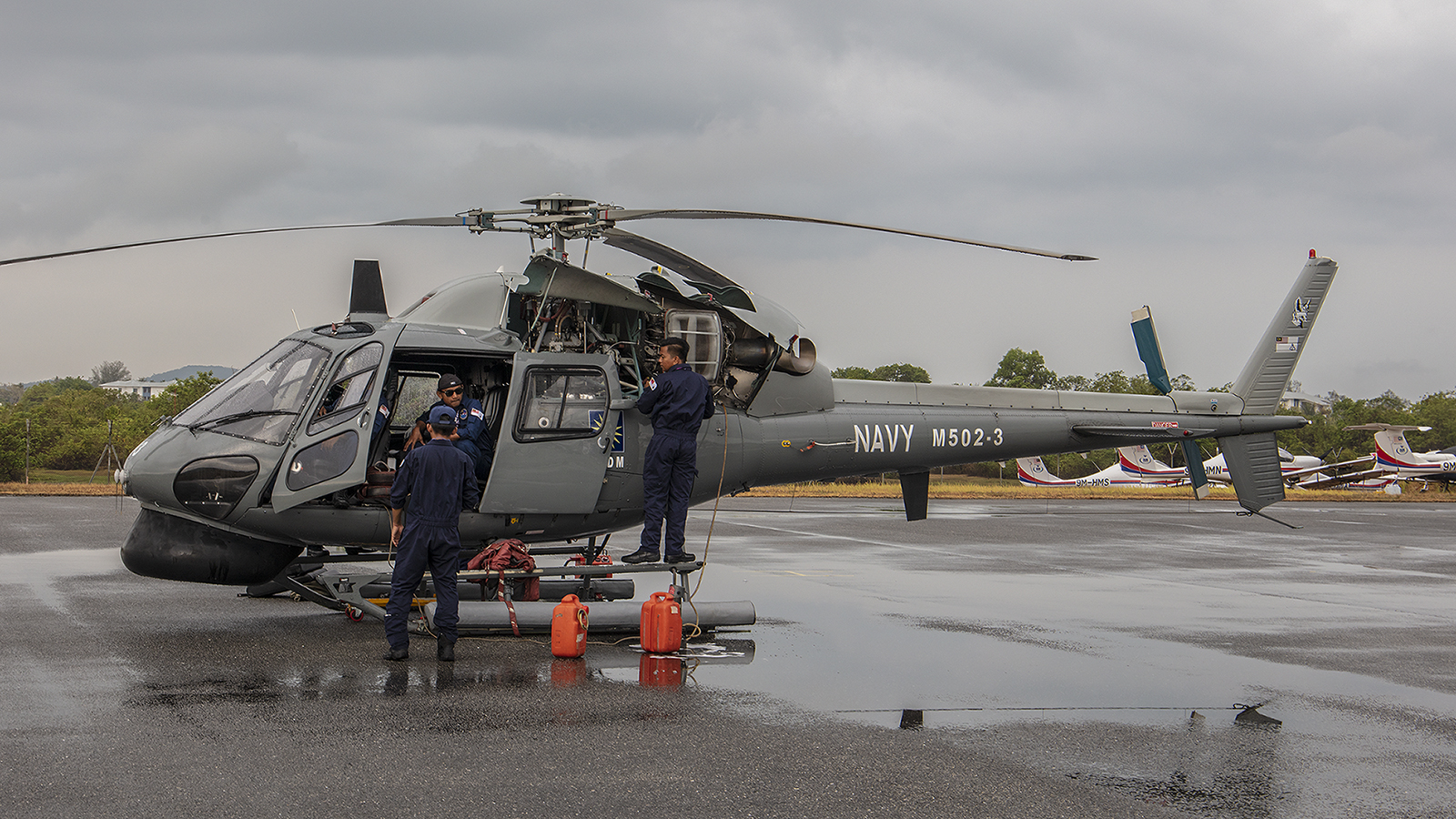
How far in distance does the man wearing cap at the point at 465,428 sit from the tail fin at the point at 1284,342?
935 centimetres

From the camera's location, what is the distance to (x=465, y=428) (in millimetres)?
9430

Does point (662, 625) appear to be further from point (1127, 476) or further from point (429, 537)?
point (1127, 476)

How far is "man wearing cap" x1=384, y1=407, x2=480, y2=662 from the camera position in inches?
327

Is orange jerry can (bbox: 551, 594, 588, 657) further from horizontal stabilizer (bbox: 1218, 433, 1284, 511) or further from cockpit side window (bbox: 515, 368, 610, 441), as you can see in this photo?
horizontal stabilizer (bbox: 1218, 433, 1284, 511)

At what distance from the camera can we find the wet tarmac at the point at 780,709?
16.8ft

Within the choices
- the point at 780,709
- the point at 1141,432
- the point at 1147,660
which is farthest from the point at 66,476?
the point at 1147,660

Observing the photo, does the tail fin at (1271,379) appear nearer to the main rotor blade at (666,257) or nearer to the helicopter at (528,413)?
the helicopter at (528,413)

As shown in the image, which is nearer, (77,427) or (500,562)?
(500,562)

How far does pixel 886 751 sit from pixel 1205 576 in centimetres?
1179

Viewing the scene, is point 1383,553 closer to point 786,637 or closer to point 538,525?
point 786,637

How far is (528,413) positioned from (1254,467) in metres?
9.11

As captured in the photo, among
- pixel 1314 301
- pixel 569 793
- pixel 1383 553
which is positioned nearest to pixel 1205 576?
pixel 1314 301

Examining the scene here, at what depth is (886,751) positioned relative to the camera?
591 centimetres

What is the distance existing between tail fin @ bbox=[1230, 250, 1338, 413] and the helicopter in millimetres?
3773
